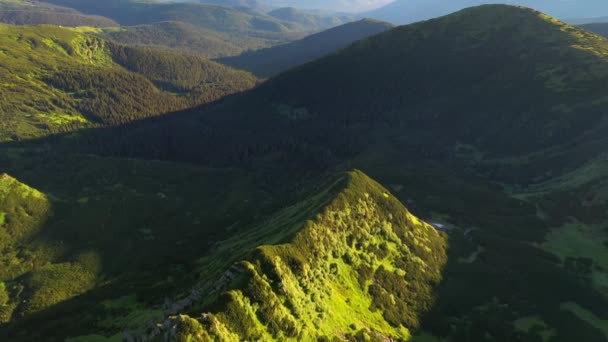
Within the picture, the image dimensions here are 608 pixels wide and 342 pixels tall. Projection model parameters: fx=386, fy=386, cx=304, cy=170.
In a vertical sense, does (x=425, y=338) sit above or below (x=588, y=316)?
below

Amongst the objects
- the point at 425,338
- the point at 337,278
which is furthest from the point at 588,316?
the point at 337,278

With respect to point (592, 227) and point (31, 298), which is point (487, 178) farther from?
point (31, 298)

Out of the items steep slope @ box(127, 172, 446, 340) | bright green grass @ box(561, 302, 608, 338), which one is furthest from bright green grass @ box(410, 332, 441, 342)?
bright green grass @ box(561, 302, 608, 338)

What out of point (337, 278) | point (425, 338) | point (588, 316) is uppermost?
point (337, 278)

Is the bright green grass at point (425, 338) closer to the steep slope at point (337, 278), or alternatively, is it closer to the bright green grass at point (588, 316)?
the steep slope at point (337, 278)

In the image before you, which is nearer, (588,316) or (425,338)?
(425,338)

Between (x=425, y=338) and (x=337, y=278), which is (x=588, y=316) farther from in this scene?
(x=337, y=278)

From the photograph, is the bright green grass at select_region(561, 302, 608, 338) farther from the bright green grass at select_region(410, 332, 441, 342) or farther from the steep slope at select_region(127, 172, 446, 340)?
the bright green grass at select_region(410, 332, 441, 342)

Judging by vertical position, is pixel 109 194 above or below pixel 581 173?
below

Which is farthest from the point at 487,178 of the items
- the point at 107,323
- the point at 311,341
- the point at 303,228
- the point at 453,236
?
the point at 107,323
